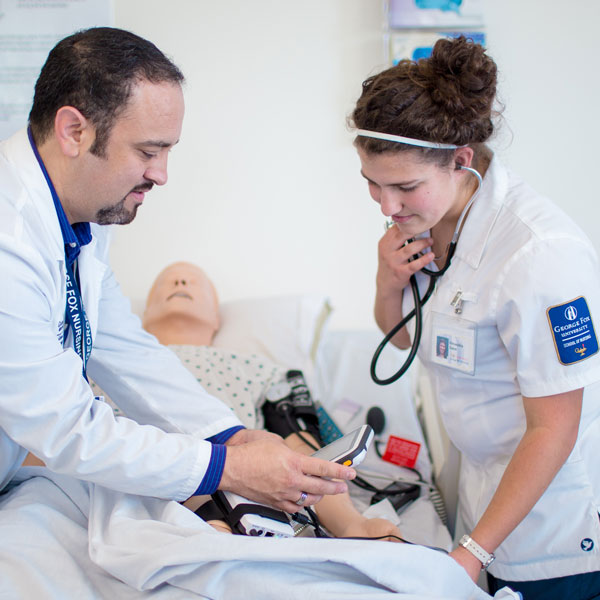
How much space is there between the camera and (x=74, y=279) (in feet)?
4.21

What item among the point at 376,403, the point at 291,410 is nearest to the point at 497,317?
the point at 291,410

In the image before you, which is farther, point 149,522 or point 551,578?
point 551,578

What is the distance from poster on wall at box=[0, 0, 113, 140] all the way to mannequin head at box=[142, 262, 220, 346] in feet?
2.77

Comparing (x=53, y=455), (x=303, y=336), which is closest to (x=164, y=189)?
(x=303, y=336)

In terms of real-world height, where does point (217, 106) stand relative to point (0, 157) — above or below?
above

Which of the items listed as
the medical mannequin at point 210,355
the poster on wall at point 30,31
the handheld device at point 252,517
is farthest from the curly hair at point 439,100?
the poster on wall at point 30,31

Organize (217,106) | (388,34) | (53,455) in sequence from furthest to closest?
(217,106) < (388,34) < (53,455)

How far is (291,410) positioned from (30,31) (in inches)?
67.9

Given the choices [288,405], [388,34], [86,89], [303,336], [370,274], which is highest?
[388,34]

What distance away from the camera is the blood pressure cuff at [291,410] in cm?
193

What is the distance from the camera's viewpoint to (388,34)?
2.36 m

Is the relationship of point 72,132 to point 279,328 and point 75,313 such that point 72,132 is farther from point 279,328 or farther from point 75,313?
point 279,328

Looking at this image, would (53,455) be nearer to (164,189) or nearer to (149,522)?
(149,522)

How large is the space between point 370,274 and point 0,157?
1.78 m
